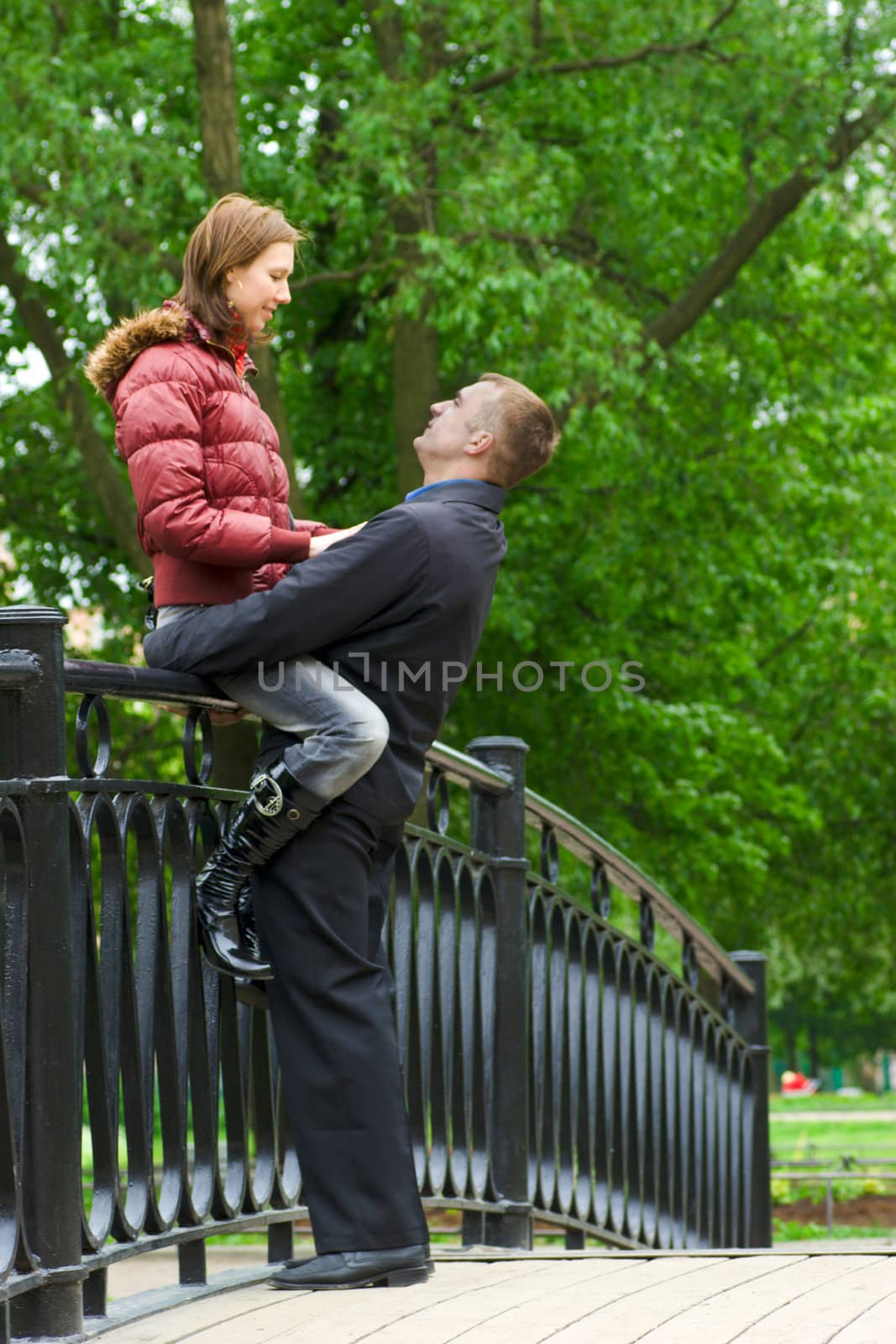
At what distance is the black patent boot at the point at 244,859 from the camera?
3.46m

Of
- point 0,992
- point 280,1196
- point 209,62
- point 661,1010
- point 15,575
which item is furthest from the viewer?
point 15,575

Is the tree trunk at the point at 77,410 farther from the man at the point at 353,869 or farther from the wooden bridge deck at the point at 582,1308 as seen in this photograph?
the wooden bridge deck at the point at 582,1308

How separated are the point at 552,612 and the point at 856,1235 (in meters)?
5.68

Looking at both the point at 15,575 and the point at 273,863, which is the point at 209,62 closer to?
the point at 15,575

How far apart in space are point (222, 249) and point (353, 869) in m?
1.37

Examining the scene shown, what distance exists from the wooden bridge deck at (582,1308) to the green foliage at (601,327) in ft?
26.2

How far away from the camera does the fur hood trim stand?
11.7 ft

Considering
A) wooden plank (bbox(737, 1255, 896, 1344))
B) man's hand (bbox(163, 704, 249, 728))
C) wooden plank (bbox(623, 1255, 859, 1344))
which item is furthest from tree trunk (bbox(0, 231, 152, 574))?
wooden plank (bbox(737, 1255, 896, 1344))

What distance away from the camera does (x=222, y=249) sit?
369 centimetres

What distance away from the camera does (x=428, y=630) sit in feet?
11.8

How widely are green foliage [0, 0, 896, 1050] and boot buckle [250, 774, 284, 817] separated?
7.81m

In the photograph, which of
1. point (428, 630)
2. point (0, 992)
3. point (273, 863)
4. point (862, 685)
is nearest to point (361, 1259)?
point (273, 863)

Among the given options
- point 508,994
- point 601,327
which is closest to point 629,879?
point 508,994

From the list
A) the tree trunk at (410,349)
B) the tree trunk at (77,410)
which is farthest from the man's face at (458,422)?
the tree trunk at (77,410)
